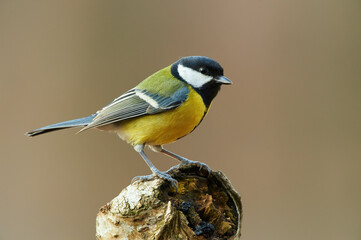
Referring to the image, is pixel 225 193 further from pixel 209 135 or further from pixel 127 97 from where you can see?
pixel 209 135

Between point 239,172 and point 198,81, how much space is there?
1116 mm

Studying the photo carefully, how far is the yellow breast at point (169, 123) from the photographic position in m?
1.52

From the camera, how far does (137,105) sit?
1604mm

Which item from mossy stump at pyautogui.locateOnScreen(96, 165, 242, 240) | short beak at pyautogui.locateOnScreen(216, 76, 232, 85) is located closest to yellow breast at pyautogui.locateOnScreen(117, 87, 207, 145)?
short beak at pyautogui.locateOnScreen(216, 76, 232, 85)

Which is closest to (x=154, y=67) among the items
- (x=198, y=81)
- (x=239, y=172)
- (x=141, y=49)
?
(x=141, y=49)

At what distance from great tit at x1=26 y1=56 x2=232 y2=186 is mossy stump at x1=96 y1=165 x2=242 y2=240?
35 cm

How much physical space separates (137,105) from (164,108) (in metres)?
0.13

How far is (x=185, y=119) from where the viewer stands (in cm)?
153

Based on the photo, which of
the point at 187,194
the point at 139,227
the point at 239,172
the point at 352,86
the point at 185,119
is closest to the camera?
the point at 139,227

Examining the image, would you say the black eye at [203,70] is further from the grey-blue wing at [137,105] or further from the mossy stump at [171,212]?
the mossy stump at [171,212]

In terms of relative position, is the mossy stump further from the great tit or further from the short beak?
the short beak

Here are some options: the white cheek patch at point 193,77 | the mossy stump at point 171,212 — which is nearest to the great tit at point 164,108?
the white cheek patch at point 193,77

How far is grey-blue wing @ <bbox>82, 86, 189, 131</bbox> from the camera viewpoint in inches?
61.1

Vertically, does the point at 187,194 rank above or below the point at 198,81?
below
